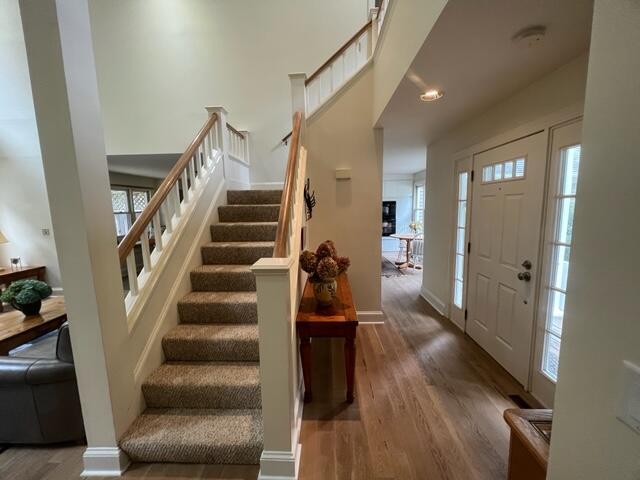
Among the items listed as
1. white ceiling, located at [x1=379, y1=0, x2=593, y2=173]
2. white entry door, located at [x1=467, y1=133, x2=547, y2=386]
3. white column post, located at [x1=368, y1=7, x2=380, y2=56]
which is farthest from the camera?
white column post, located at [x1=368, y1=7, x2=380, y2=56]

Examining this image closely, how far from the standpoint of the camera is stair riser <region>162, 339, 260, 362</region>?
192 cm

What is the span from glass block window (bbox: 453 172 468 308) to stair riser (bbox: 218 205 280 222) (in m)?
2.09

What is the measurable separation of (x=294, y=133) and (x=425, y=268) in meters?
2.92

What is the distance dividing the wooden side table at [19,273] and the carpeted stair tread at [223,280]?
3.83 meters

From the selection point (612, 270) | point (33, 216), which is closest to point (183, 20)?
point (33, 216)

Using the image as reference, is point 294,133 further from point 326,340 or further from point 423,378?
point 423,378

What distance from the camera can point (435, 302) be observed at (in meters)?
3.77

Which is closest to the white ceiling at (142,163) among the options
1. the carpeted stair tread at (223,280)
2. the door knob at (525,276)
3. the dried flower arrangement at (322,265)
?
the carpeted stair tread at (223,280)

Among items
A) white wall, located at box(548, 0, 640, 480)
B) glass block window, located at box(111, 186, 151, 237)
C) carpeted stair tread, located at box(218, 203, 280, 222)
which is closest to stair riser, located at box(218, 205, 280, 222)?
carpeted stair tread, located at box(218, 203, 280, 222)

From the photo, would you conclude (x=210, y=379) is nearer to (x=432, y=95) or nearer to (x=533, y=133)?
(x=432, y=95)

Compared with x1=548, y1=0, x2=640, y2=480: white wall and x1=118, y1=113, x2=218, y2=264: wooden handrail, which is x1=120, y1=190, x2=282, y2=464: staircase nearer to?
x1=118, y1=113, x2=218, y2=264: wooden handrail

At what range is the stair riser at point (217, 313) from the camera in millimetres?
2121

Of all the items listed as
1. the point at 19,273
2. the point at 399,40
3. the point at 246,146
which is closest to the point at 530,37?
the point at 399,40

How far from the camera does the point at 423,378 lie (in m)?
2.26
